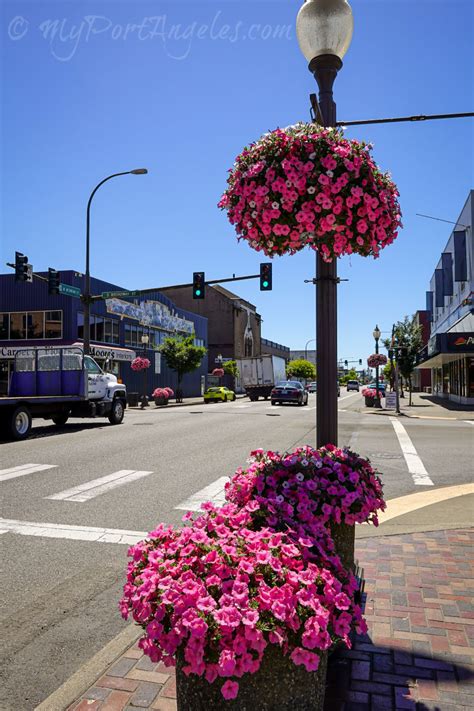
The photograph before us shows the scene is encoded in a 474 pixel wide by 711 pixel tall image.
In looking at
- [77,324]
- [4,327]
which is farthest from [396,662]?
[4,327]

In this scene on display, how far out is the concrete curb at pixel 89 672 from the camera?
2.85m

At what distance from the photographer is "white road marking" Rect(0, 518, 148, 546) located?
19.6ft

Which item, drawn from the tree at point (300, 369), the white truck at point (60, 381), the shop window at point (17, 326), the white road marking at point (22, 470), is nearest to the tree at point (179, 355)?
the shop window at point (17, 326)

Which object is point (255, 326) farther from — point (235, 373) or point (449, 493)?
point (449, 493)

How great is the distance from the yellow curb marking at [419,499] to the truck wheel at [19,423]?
1038cm

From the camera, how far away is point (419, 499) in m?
8.02

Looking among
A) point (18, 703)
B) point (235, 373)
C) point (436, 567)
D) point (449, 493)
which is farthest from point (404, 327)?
point (18, 703)

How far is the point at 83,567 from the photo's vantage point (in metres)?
5.16

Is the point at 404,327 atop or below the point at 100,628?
atop

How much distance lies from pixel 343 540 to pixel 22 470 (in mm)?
8203

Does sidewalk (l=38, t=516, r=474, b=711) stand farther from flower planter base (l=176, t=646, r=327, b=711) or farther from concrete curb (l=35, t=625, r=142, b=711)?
flower planter base (l=176, t=646, r=327, b=711)

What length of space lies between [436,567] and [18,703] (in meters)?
3.41

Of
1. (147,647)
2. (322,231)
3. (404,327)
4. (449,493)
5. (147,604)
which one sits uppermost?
(404,327)

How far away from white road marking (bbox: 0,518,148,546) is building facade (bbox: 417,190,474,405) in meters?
25.4
